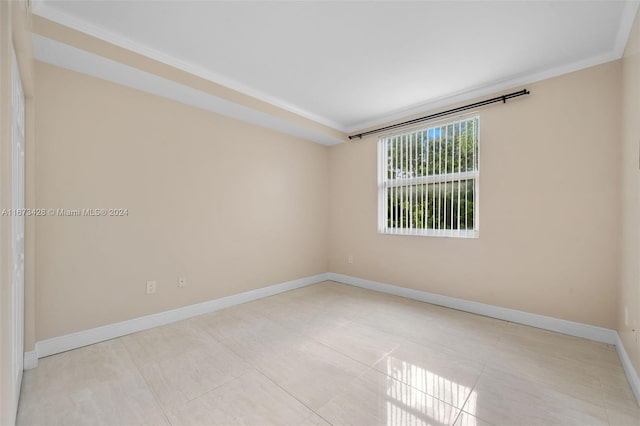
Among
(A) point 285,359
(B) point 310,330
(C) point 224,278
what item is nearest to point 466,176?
(B) point 310,330

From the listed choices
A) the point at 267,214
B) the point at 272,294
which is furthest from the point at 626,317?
the point at 267,214

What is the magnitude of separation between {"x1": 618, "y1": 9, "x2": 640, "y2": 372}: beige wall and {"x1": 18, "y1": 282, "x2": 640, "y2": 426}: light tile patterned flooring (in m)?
0.33

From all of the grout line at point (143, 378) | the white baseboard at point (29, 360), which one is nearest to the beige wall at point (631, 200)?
the grout line at point (143, 378)

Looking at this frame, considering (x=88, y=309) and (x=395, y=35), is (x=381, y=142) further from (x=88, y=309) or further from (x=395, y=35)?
(x=88, y=309)

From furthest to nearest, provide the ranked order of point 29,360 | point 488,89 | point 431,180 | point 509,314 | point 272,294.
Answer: point 272,294, point 431,180, point 488,89, point 509,314, point 29,360

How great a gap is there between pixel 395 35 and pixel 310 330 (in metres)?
2.73

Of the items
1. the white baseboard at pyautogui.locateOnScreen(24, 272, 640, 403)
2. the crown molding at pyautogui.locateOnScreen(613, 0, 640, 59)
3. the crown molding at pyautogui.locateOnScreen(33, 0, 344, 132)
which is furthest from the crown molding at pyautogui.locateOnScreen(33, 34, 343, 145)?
the crown molding at pyautogui.locateOnScreen(613, 0, 640, 59)

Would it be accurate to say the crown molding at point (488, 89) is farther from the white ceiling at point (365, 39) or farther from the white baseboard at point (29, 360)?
the white baseboard at point (29, 360)

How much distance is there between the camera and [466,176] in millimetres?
3152

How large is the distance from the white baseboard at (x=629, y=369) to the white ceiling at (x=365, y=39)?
2414 millimetres

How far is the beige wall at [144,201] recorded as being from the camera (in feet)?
7.16

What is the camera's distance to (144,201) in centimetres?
264

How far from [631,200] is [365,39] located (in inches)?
90.9

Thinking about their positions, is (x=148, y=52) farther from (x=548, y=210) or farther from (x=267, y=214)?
(x=548, y=210)
